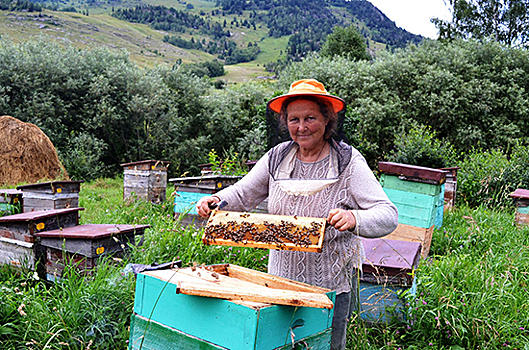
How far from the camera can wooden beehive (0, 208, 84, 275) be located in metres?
3.75

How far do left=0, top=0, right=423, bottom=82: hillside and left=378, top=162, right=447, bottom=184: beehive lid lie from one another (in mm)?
51268

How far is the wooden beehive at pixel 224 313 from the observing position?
1.62 meters

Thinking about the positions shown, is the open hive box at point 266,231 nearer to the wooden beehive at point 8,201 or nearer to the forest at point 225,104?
the wooden beehive at point 8,201

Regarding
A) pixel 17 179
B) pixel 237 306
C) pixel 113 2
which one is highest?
pixel 113 2

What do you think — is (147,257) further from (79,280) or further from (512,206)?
(512,206)

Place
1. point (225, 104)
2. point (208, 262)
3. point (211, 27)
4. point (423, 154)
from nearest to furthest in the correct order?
point (208, 262) → point (423, 154) → point (225, 104) → point (211, 27)

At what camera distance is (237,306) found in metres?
1.63

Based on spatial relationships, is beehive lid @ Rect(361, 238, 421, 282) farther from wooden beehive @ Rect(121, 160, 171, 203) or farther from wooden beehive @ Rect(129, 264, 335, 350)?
wooden beehive @ Rect(121, 160, 171, 203)

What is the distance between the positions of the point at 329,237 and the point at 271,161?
1.97 ft

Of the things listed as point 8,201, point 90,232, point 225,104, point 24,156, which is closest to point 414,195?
point 90,232

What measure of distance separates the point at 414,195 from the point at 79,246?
13.3 feet

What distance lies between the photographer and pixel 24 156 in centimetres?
959

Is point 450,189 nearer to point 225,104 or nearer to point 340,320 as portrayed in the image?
point 340,320

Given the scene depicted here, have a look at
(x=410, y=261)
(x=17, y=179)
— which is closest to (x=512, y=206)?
(x=410, y=261)
